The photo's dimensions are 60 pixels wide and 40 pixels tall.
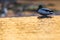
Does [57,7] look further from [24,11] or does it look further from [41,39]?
[41,39]

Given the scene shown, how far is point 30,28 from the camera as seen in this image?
0.56 meters

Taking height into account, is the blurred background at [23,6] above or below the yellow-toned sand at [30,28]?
above

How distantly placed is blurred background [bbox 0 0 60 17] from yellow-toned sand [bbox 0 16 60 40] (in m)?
0.09

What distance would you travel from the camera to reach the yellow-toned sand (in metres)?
0.50

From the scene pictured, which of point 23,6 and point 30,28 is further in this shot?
point 23,6

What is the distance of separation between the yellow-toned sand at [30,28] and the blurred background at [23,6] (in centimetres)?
9

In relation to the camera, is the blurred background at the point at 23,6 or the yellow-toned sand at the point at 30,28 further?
the blurred background at the point at 23,6

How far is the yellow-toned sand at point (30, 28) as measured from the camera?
50cm

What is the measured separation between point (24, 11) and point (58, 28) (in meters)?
0.26

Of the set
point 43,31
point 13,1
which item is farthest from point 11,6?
point 43,31

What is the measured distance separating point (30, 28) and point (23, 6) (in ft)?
0.89

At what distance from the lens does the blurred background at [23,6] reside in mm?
731

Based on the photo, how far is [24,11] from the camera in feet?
2.49

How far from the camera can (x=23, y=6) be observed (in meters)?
0.80
